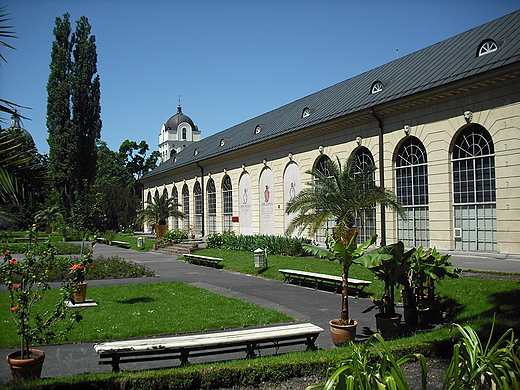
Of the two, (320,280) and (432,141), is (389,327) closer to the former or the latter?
(320,280)

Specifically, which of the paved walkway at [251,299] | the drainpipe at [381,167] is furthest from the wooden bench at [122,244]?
the drainpipe at [381,167]

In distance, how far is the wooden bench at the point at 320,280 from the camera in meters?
13.7

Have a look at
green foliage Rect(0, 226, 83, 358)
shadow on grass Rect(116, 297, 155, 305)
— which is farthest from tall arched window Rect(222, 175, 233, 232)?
green foliage Rect(0, 226, 83, 358)

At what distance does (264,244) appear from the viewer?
26.2 metres

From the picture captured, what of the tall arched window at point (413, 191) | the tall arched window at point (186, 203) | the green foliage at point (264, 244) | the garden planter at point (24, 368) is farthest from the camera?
the tall arched window at point (186, 203)

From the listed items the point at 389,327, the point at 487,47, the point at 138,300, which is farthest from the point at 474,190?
the point at 138,300

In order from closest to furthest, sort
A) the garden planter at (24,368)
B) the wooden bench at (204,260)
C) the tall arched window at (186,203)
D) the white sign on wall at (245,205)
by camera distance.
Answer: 1. the garden planter at (24,368)
2. the wooden bench at (204,260)
3. the white sign on wall at (245,205)
4. the tall arched window at (186,203)

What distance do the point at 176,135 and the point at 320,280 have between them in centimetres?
7712

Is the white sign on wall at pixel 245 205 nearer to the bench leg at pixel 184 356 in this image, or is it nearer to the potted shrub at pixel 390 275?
the potted shrub at pixel 390 275

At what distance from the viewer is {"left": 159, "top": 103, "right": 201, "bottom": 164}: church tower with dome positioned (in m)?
89.2

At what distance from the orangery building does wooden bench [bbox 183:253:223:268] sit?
7.98 meters

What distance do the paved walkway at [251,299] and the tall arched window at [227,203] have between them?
694 inches

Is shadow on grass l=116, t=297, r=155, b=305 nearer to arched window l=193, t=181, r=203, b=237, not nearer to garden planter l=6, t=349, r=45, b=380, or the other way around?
garden planter l=6, t=349, r=45, b=380

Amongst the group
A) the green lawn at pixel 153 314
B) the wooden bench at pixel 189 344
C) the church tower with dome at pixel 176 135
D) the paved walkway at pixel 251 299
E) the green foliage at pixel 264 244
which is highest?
the church tower with dome at pixel 176 135
